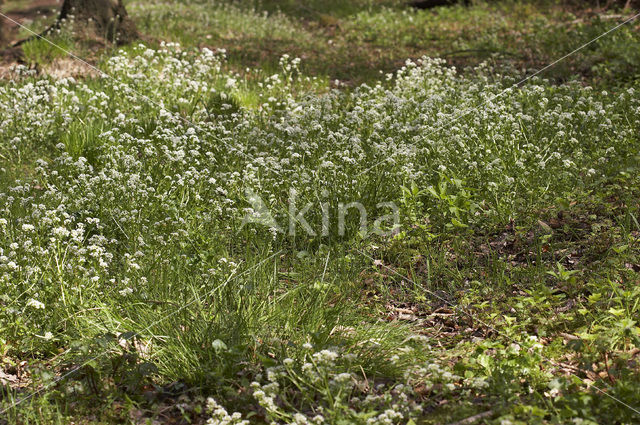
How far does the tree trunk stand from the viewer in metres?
10.9

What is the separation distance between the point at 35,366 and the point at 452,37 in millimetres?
11770

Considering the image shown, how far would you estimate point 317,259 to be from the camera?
16.7 ft

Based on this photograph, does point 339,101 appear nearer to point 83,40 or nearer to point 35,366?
point 83,40

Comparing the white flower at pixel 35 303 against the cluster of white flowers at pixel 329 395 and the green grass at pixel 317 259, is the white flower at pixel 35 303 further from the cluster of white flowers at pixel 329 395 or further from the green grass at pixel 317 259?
the cluster of white flowers at pixel 329 395

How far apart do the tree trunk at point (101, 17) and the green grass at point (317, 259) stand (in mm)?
2135

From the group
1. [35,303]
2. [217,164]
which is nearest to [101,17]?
[217,164]

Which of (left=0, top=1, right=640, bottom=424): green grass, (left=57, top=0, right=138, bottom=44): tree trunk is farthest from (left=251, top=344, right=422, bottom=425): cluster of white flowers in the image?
(left=57, top=0, right=138, bottom=44): tree trunk

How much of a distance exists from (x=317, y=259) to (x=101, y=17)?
8.02 meters

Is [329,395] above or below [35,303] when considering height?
above

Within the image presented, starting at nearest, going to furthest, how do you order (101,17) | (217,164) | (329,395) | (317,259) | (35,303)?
(329,395) < (35,303) < (317,259) < (217,164) < (101,17)

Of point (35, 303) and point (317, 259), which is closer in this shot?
point (35, 303)

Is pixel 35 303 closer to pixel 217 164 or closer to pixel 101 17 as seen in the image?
pixel 217 164

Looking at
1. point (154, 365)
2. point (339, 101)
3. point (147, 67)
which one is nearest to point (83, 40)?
point (147, 67)

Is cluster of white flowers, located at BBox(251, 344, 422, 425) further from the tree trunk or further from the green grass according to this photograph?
the tree trunk
